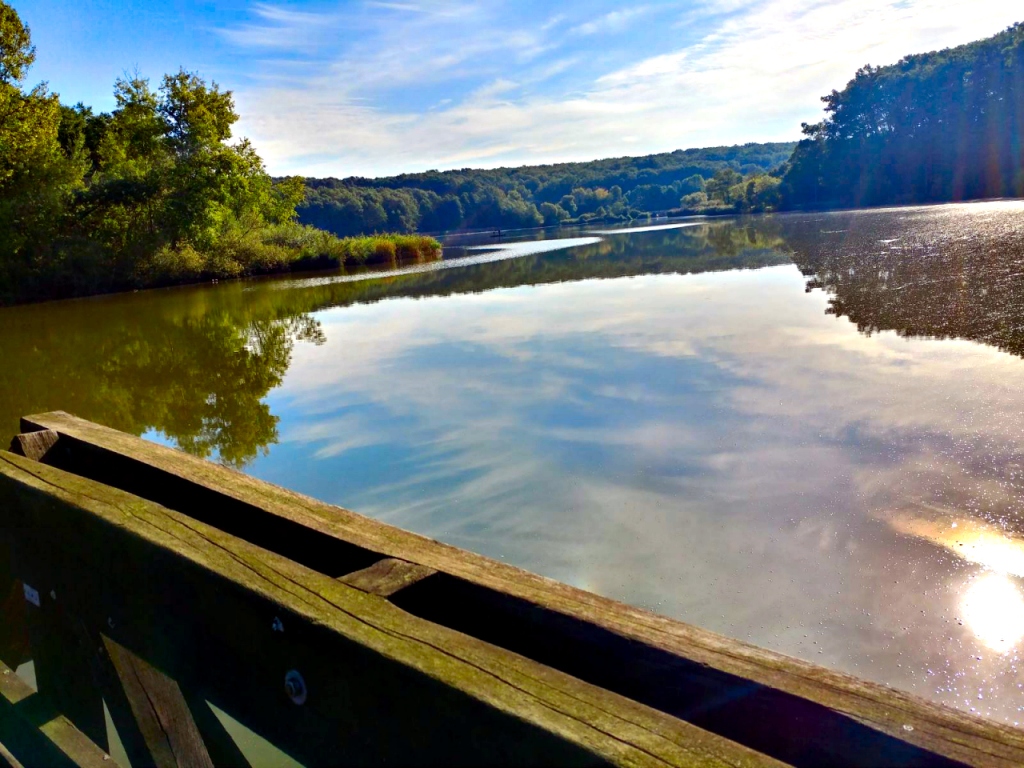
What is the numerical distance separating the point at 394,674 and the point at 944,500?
160 inches

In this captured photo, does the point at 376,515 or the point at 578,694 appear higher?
the point at 578,694

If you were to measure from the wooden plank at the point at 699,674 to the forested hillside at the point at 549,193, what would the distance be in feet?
260

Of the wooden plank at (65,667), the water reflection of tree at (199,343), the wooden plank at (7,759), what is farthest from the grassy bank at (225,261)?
the wooden plank at (65,667)

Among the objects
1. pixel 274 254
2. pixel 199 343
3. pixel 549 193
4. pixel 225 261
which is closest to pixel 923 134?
pixel 274 254

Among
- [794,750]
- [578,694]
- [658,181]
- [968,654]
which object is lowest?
[968,654]

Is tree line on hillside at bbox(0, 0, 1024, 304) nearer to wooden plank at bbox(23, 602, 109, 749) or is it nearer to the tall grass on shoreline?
the tall grass on shoreline

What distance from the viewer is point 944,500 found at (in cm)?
405

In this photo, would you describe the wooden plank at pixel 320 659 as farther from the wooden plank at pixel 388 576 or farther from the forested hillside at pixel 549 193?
the forested hillside at pixel 549 193

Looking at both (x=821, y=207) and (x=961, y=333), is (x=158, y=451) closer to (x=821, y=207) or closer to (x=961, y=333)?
(x=961, y=333)

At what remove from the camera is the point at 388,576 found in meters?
1.13

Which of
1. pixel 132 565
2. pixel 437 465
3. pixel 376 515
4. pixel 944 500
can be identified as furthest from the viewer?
pixel 437 465

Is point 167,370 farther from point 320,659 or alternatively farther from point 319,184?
point 319,184

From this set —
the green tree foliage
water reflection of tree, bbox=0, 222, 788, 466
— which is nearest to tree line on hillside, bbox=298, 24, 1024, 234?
the green tree foliage

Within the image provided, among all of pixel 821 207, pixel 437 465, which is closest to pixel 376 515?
pixel 437 465
